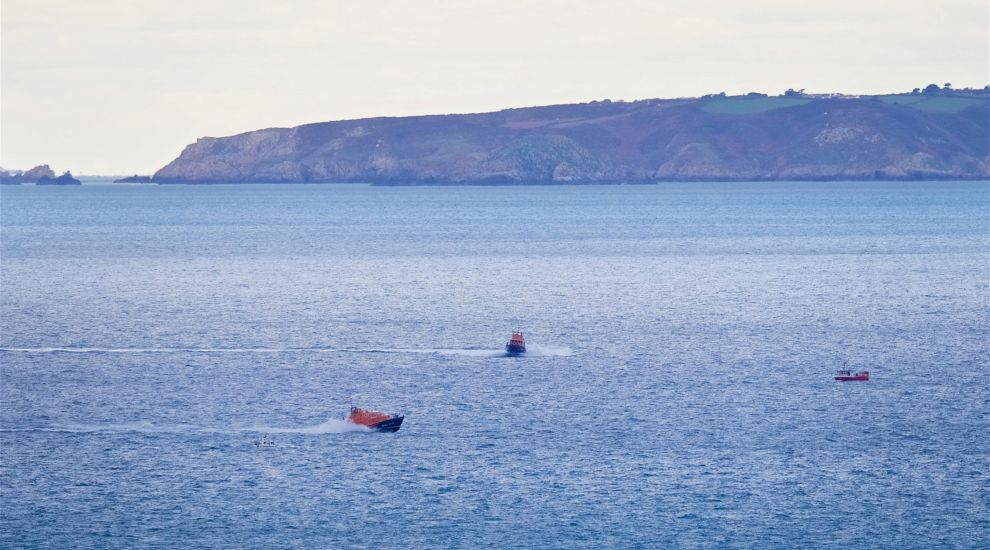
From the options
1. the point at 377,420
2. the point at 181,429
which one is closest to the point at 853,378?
the point at 377,420

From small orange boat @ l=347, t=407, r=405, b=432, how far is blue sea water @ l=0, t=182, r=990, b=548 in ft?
2.25

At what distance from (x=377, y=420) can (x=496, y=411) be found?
526 cm

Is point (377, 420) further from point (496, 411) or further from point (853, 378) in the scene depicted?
point (853, 378)

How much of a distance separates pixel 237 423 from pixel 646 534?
1868 cm

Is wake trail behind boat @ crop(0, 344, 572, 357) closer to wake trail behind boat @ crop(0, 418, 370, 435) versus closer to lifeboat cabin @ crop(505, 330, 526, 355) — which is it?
lifeboat cabin @ crop(505, 330, 526, 355)

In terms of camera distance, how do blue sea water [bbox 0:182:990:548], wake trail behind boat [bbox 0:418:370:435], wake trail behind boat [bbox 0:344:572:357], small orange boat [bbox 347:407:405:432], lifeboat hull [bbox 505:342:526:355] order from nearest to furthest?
1. blue sea water [bbox 0:182:990:548]
2. small orange boat [bbox 347:407:405:432]
3. wake trail behind boat [bbox 0:418:370:435]
4. lifeboat hull [bbox 505:342:526:355]
5. wake trail behind boat [bbox 0:344:572:357]

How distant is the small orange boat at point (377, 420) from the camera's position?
51938mm

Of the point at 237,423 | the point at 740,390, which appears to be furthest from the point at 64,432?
the point at 740,390

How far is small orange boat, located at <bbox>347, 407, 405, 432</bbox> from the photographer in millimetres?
51938

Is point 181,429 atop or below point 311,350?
atop

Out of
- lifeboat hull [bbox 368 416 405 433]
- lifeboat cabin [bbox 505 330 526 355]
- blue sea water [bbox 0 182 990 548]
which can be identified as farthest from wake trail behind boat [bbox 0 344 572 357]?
lifeboat hull [bbox 368 416 405 433]

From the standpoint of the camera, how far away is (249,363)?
219ft

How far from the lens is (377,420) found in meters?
52.0

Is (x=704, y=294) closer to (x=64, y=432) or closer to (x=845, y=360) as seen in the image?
(x=845, y=360)
